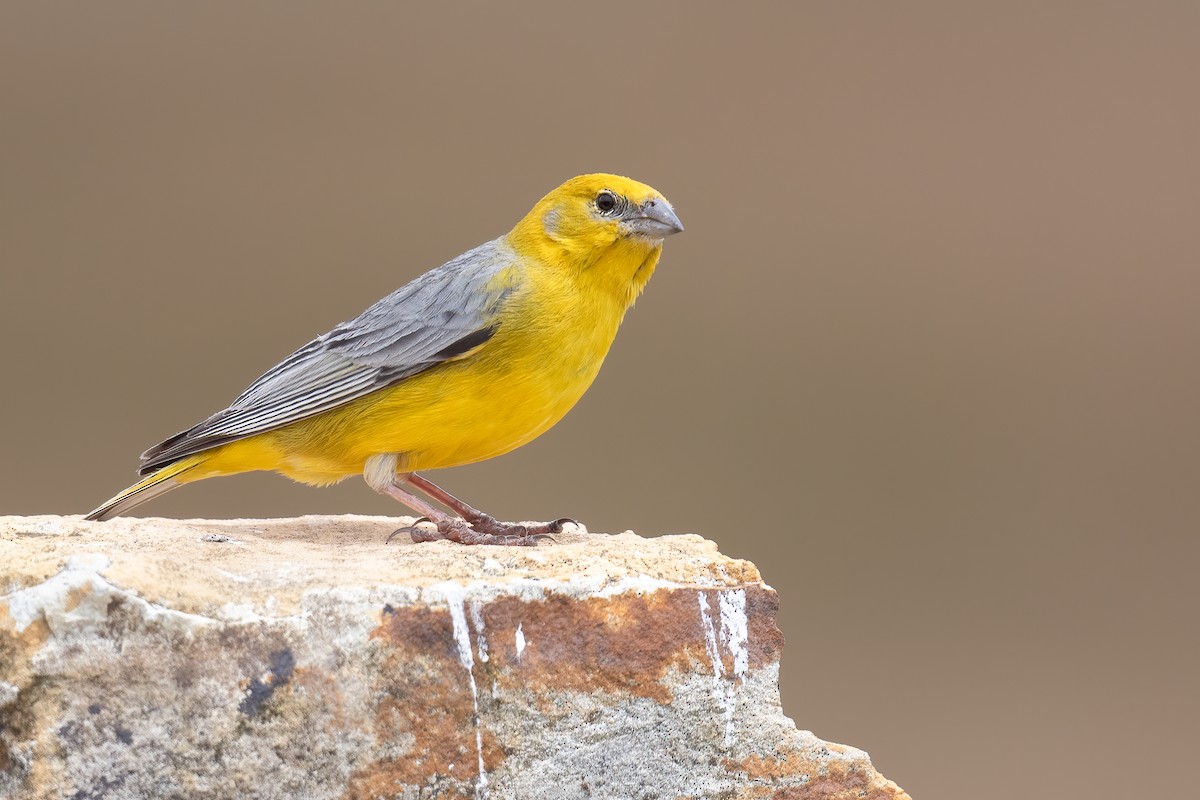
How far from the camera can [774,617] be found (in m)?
4.82

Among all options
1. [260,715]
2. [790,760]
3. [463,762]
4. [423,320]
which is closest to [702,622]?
[790,760]

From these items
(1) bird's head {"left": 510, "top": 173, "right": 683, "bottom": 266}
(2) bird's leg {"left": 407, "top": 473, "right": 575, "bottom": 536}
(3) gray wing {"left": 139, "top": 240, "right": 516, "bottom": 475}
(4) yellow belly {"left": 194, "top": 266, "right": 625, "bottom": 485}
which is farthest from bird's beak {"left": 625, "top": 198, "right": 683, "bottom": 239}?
(2) bird's leg {"left": 407, "top": 473, "right": 575, "bottom": 536}

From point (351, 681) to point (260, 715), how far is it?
0.31 meters

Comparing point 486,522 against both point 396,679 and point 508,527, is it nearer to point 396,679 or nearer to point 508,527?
point 508,527

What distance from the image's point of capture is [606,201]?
5891 mm

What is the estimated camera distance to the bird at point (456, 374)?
5.61 m

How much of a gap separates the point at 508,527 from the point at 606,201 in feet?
5.07

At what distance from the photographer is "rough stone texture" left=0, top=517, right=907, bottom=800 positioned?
4.16m

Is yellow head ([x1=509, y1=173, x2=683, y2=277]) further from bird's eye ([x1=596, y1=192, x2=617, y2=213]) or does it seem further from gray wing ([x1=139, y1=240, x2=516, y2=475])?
gray wing ([x1=139, y1=240, x2=516, y2=475])

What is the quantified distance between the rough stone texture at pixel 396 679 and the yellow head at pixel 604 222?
156 cm

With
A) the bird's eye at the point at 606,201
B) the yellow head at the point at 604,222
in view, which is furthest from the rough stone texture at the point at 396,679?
the bird's eye at the point at 606,201

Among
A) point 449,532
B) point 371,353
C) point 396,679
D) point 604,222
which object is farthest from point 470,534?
point 604,222

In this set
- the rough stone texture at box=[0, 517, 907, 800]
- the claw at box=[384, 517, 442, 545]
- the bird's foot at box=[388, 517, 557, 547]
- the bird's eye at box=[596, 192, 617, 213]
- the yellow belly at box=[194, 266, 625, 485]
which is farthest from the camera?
the bird's eye at box=[596, 192, 617, 213]

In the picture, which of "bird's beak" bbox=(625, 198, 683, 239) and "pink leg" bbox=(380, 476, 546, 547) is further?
"bird's beak" bbox=(625, 198, 683, 239)
